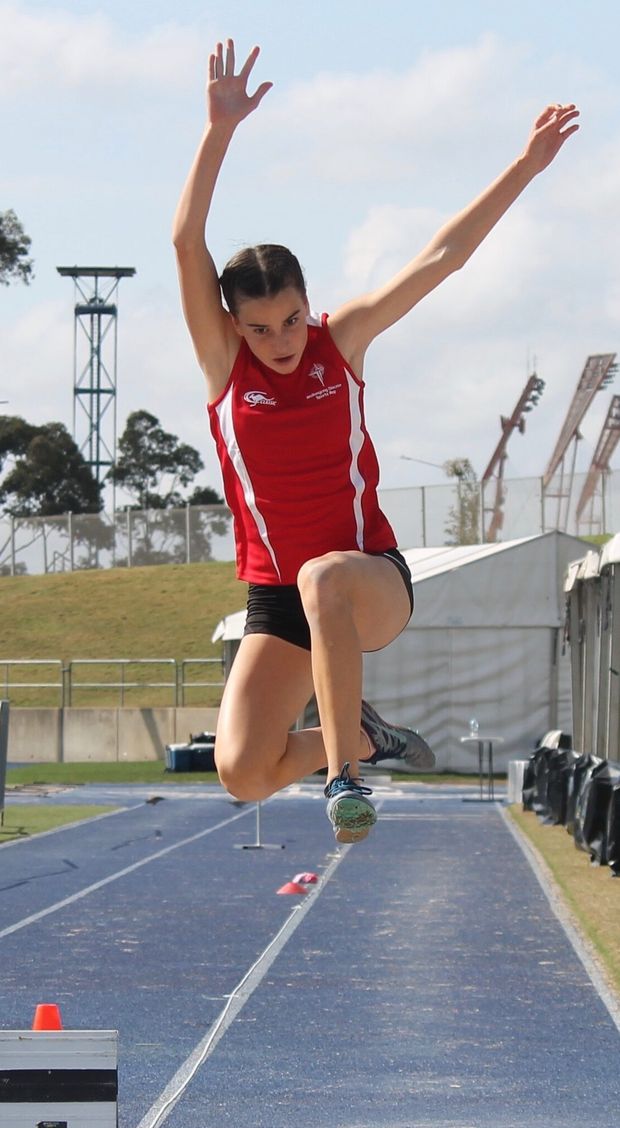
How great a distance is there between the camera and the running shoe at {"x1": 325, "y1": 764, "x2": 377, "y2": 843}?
461cm

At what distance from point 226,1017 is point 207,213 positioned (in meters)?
6.18

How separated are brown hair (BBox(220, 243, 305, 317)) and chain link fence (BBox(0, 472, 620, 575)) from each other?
128 feet

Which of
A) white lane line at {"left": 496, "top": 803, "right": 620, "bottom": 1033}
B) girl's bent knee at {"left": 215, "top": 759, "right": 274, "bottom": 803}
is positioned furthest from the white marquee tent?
girl's bent knee at {"left": 215, "top": 759, "right": 274, "bottom": 803}

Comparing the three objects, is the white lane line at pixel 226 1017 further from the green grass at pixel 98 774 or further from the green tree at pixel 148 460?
the green tree at pixel 148 460

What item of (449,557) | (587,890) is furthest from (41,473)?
(587,890)

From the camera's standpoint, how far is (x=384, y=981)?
11055 millimetres

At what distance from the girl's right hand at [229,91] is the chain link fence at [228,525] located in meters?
38.9

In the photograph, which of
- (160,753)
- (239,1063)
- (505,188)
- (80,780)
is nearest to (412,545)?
(160,753)

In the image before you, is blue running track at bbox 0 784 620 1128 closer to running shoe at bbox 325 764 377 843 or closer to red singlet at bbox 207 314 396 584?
running shoe at bbox 325 764 377 843

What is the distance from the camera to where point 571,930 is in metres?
12.8

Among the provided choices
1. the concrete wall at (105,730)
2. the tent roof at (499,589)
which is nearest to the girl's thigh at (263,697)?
the tent roof at (499,589)

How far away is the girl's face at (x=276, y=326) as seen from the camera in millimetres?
4816

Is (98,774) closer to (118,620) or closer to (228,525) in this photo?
(118,620)

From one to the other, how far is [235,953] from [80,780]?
19.7 metres
